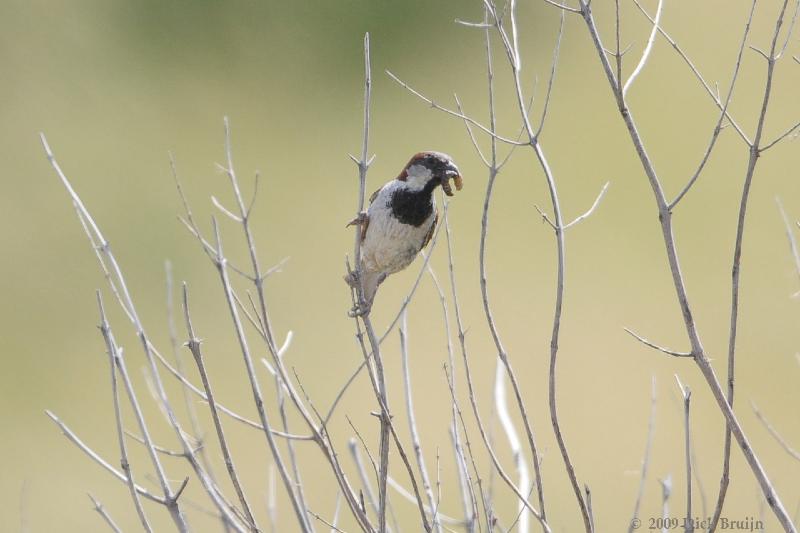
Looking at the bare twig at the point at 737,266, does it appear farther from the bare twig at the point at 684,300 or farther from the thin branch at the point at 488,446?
the thin branch at the point at 488,446

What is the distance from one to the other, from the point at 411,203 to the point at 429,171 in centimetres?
14

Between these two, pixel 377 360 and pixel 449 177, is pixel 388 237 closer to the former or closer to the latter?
pixel 449 177

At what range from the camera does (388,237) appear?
3525 millimetres

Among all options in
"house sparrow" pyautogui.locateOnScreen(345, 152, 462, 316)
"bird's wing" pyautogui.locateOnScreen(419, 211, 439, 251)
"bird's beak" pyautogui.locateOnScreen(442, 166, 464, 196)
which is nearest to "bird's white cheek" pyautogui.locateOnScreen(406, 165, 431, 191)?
"house sparrow" pyautogui.locateOnScreen(345, 152, 462, 316)

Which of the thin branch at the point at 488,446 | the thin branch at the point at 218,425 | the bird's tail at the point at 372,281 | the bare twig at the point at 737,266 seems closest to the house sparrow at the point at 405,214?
the bird's tail at the point at 372,281

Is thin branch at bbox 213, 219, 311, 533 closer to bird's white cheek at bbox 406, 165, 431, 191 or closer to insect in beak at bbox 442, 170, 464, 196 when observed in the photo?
insect in beak at bbox 442, 170, 464, 196

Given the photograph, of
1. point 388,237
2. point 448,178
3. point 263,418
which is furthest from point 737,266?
point 388,237

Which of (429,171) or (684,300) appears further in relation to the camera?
(429,171)

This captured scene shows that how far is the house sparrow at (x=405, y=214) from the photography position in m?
3.40

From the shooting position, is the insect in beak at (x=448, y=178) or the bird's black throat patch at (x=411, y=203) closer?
the insect in beak at (x=448, y=178)

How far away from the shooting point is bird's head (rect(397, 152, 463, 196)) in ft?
10.9

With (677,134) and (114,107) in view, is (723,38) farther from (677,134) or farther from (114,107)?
(114,107)

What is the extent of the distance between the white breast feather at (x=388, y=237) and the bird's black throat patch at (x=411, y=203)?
2cm

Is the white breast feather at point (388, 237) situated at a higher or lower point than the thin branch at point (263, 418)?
higher
